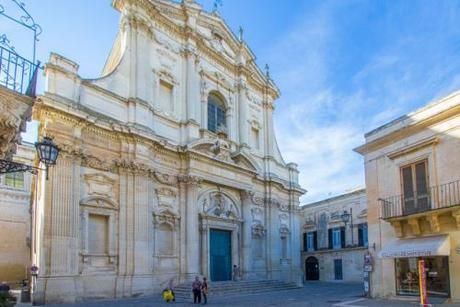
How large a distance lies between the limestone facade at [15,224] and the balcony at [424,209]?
22878mm

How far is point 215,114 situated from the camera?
25.4 meters

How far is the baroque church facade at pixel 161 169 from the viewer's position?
1619cm

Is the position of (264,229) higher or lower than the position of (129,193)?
lower

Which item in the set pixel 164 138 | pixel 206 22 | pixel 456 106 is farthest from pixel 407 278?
pixel 206 22

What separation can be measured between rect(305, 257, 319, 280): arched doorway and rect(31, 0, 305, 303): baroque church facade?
10.2m

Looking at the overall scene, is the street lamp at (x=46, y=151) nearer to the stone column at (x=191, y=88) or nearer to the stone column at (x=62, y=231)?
the stone column at (x=62, y=231)

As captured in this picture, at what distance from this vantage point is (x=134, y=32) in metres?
20.5

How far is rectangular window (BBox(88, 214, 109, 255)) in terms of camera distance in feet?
55.7

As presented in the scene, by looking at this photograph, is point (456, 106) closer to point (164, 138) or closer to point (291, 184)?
point (164, 138)

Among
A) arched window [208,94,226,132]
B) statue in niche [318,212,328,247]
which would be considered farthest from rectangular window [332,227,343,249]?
arched window [208,94,226,132]

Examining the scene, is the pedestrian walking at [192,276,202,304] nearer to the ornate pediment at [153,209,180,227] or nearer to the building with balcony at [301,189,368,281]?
the ornate pediment at [153,209,180,227]

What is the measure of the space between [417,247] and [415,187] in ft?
6.61

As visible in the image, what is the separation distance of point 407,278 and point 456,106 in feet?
18.8

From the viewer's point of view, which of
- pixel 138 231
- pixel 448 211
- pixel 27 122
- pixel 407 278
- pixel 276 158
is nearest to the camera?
pixel 27 122
